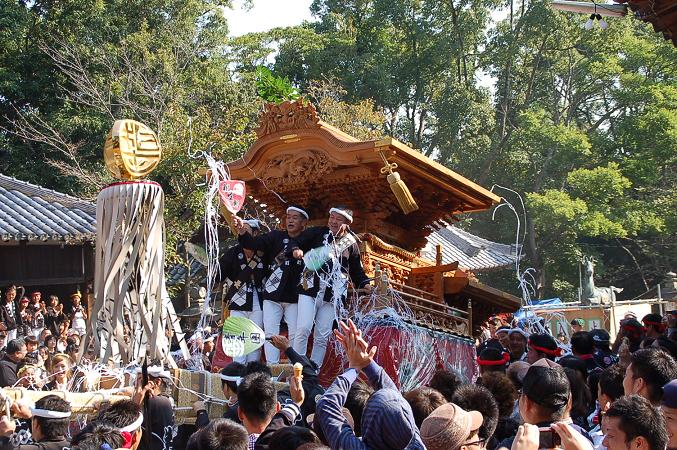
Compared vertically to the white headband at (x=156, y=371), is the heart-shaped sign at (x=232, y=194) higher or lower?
higher

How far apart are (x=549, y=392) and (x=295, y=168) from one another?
192 inches

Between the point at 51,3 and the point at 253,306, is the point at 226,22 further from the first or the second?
the point at 253,306

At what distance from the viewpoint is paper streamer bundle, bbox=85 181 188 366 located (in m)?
4.96

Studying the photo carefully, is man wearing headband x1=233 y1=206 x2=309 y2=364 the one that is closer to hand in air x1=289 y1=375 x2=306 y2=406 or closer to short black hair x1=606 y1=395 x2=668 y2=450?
hand in air x1=289 y1=375 x2=306 y2=406

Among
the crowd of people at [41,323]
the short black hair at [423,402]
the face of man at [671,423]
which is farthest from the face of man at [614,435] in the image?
the crowd of people at [41,323]

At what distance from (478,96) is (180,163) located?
1620 centimetres

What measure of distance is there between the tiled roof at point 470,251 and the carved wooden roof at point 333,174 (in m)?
11.3

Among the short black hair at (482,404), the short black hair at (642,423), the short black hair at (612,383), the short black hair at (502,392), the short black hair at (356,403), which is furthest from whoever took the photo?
the short black hair at (502,392)

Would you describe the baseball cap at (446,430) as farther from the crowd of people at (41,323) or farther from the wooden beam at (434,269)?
the crowd of people at (41,323)

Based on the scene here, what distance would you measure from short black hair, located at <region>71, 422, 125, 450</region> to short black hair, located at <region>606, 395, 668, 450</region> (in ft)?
6.77

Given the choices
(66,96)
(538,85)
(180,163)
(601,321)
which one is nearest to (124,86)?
(66,96)

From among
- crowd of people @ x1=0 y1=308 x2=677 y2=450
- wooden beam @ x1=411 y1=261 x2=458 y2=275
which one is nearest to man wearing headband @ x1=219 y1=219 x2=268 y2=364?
wooden beam @ x1=411 y1=261 x2=458 y2=275

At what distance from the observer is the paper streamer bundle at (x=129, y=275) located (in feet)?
16.3

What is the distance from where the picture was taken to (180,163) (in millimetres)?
15898
